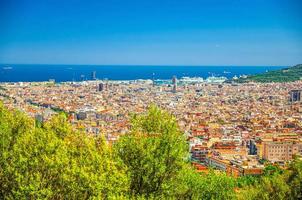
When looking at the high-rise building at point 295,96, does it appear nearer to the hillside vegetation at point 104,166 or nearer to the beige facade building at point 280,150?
the beige facade building at point 280,150

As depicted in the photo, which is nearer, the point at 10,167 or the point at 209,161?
the point at 10,167

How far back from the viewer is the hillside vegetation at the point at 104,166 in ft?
30.2

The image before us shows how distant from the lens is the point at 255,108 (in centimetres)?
7756

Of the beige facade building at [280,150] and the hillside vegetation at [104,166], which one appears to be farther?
the beige facade building at [280,150]

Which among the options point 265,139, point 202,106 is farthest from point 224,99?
point 265,139

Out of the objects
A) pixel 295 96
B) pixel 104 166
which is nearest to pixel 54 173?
pixel 104 166

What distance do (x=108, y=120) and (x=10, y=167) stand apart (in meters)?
54.9

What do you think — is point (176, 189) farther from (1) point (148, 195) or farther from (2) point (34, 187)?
(2) point (34, 187)

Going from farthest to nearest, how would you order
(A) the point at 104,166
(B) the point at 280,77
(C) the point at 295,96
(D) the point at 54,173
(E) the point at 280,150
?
(B) the point at 280,77 < (C) the point at 295,96 < (E) the point at 280,150 < (A) the point at 104,166 < (D) the point at 54,173

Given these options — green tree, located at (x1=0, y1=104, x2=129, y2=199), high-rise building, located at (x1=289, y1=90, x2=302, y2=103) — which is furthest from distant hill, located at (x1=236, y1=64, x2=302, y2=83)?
green tree, located at (x1=0, y1=104, x2=129, y2=199)

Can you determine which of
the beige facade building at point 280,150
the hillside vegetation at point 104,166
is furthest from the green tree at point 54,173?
the beige facade building at point 280,150

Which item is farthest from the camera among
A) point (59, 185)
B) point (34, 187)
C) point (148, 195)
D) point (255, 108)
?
point (255, 108)

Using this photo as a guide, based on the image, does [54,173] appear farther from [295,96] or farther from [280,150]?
[295,96]

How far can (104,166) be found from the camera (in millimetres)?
9969
